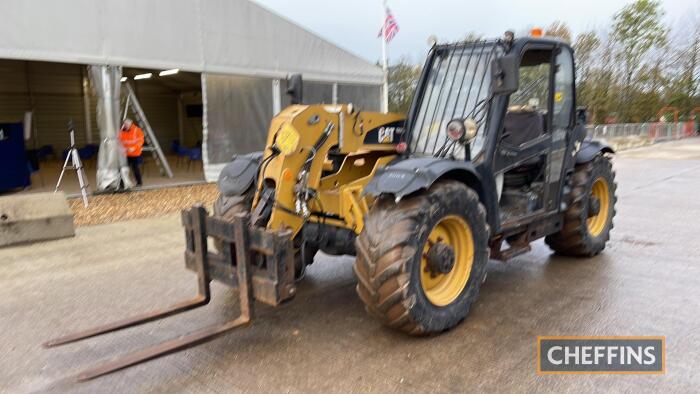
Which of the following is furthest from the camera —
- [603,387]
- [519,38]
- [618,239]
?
[618,239]

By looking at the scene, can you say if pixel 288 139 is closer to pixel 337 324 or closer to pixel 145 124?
pixel 337 324

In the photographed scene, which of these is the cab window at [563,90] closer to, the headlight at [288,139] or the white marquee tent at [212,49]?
the headlight at [288,139]

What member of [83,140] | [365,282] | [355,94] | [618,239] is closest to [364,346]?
[365,282]

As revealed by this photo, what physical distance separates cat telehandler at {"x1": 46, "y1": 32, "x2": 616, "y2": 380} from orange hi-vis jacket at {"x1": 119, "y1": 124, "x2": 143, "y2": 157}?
714cm

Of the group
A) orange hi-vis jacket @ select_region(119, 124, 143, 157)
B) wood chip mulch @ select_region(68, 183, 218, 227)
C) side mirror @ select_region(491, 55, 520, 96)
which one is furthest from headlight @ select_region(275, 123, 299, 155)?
orange hi-vis jacket @ select_region(119, 124, 143, 157)

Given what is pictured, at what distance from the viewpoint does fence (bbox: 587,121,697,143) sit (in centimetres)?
2381

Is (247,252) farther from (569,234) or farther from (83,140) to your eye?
(83,140)

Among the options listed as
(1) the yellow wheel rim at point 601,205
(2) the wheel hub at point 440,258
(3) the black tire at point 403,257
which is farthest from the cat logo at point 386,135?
(1) the yellow wheel rim at point 601,205

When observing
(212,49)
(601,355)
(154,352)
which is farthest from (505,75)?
(212,49)

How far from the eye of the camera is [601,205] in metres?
6.46

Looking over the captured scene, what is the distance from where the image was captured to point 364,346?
13.0ft

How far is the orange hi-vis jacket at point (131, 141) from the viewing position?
11375 millimetres

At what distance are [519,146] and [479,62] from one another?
0.84 meters

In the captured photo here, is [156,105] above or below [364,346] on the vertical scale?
above
